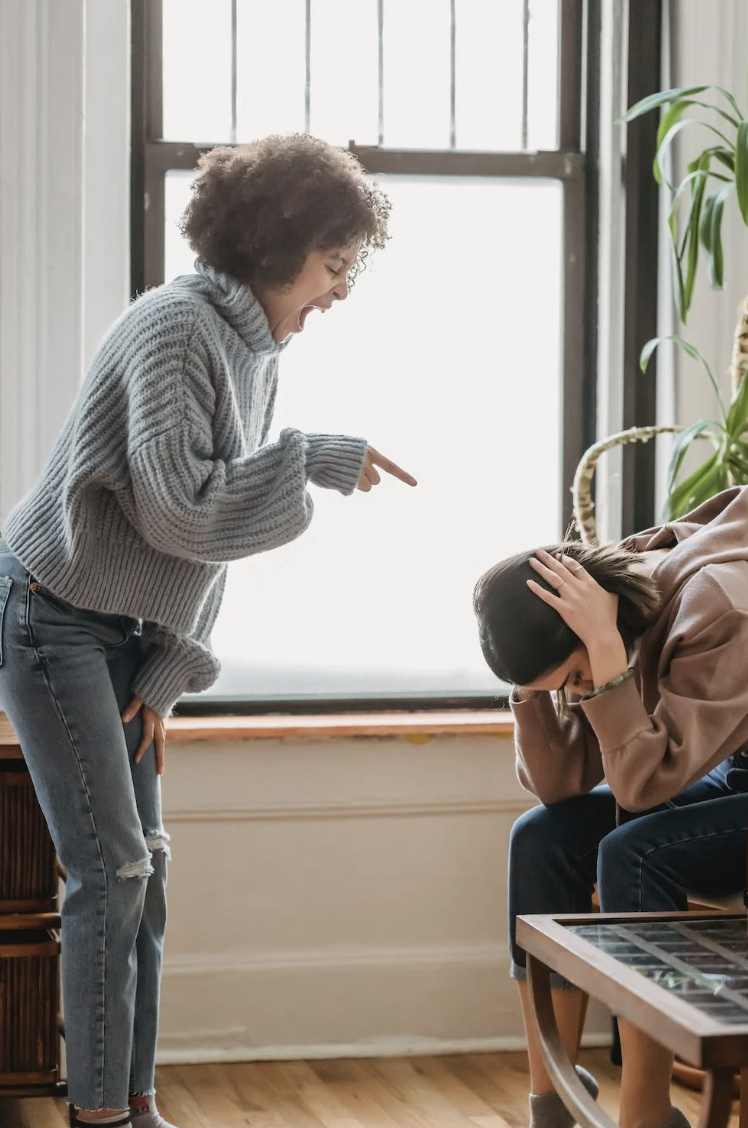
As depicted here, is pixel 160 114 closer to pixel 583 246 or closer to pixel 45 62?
pixel 45 62

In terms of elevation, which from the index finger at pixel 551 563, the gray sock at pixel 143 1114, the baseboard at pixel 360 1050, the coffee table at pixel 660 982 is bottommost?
the baseboard at pixel 360 1050

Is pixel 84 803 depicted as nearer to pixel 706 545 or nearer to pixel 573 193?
pixel 706 545

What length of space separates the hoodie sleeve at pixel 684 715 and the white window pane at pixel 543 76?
157cm

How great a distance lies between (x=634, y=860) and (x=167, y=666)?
74cm

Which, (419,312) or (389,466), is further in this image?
(419,312)

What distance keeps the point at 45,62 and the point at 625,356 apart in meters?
1.37

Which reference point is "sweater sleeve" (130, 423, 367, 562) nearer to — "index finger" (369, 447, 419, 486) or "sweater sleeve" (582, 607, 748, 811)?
"index finger" (369, 447, 419, 486)

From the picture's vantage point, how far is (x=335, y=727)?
260 centimetres

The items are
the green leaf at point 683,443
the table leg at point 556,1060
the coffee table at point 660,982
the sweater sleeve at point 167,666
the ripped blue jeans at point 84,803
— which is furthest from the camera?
the green leaf at point 683,443

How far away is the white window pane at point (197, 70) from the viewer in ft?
9.02

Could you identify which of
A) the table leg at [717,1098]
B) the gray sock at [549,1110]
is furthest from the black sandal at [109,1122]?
the table leg at [717,1098]

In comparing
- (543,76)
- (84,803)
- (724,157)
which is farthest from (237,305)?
(543,76)

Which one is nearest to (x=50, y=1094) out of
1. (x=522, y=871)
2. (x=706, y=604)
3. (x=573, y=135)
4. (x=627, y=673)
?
(x=522, y=871)

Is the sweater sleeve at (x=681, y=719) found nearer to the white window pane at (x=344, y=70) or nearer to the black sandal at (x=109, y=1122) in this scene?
the black sandal at (x=109, y=1122)
